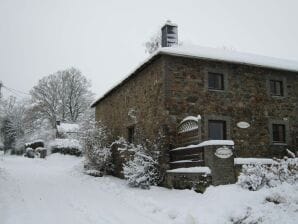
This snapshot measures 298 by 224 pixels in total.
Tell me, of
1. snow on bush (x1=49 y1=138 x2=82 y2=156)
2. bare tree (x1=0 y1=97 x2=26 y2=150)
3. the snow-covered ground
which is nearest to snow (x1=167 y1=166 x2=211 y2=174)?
the snow-covered ground

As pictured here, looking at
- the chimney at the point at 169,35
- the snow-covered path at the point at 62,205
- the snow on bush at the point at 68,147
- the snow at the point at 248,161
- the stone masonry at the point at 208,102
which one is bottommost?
the snow-covered path at the point at 62,205

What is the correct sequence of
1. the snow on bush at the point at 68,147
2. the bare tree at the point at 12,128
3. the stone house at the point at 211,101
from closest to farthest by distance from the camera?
the stone house at the point at 211,101 → the snow on bush at the point at 68,147 → the bare tree at the point at 12,128

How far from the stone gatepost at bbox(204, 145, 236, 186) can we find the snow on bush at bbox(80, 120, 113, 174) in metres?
8.23

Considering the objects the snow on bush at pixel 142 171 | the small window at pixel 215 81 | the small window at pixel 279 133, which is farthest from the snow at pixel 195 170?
the small window at pixel 279 133

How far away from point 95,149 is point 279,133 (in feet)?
29.3

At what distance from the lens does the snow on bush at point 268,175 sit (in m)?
7.83

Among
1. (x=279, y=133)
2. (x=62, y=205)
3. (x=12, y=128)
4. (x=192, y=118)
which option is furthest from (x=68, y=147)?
(x=62, y=205)

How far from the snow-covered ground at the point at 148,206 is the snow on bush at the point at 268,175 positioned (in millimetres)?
356

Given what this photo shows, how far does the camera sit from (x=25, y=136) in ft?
149

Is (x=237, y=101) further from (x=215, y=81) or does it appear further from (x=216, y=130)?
(x=216, y=130)

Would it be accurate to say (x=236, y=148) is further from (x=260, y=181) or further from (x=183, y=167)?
(x=260, y=181)

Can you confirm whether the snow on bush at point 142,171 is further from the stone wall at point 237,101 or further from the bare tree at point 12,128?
the bare tree at point 12,128

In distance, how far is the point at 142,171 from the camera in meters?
11.9

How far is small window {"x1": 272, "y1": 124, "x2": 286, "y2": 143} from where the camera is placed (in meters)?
15.0
